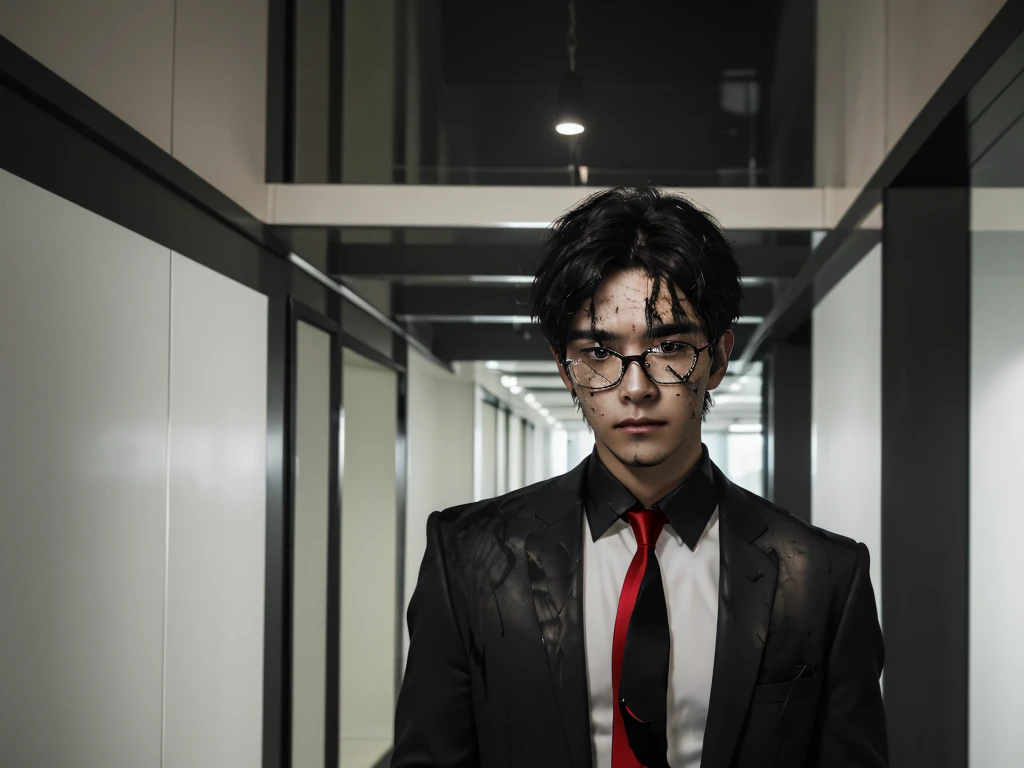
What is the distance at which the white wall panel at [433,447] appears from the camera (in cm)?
669

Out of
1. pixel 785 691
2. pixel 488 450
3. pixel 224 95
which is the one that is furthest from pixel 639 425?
pixel 488 450

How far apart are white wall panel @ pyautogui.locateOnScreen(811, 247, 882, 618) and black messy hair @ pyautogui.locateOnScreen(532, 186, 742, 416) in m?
1.60

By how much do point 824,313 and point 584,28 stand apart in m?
1.56

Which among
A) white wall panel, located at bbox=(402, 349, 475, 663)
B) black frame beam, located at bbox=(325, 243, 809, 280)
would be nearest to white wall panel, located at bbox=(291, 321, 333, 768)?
black frame beam, located at bbox=(325, 243, 809, 280)

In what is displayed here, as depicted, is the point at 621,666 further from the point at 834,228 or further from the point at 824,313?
the point at 824,313

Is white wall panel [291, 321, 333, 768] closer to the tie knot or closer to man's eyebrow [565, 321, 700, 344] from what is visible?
the tie knot

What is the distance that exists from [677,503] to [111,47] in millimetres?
1647

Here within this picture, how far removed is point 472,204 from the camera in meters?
3.51

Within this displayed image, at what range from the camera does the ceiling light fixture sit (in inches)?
140

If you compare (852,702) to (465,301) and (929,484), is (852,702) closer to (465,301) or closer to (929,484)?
(929,484)

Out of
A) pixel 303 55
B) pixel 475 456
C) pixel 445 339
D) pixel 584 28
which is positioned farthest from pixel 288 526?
pixel 475 456

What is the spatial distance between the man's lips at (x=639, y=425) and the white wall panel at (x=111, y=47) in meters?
1.32

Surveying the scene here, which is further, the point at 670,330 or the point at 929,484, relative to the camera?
the point at 929,484

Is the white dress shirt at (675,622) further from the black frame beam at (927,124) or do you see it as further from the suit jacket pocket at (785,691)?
the black frame beam at (927,124)
